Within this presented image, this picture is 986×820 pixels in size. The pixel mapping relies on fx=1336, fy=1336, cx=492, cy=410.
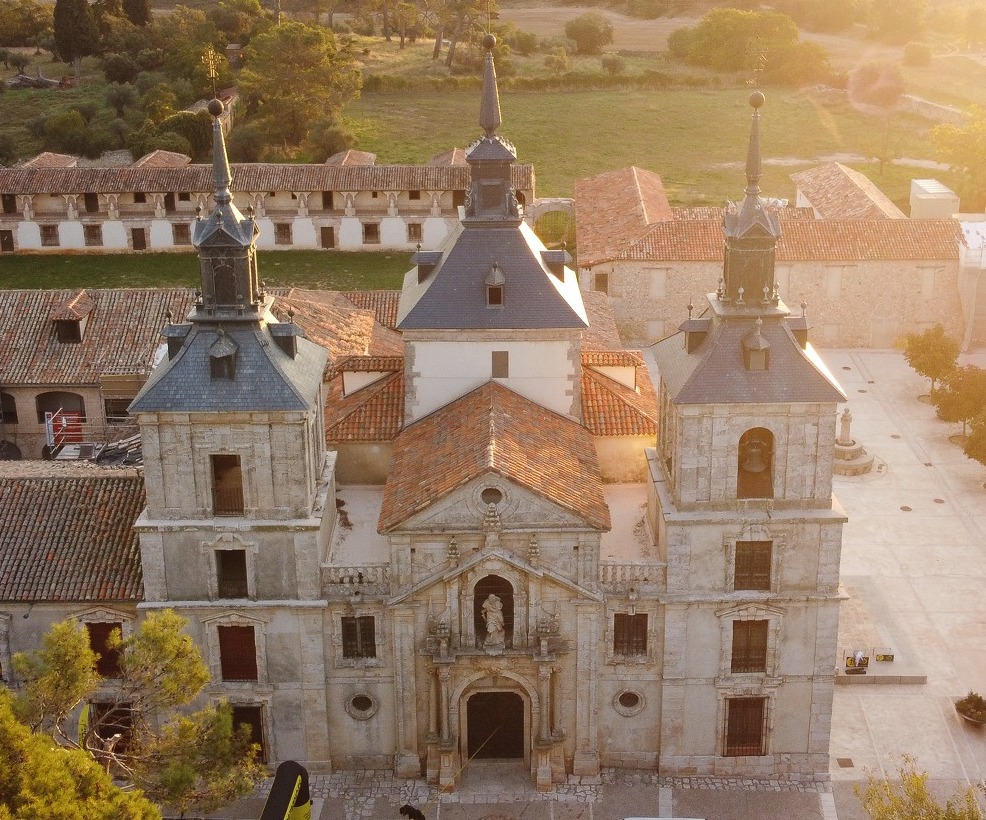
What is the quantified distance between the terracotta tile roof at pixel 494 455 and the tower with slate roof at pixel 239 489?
2.85 metres

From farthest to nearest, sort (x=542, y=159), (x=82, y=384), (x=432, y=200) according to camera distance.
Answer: (x=542, y=159)
(x=432, y=200)
(x=82, y=384)

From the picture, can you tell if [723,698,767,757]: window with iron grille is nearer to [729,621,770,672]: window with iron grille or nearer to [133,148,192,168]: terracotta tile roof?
[729,621,770,672]: window with iron grille

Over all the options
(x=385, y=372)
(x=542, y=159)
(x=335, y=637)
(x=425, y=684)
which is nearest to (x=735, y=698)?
(x=425, y=684)

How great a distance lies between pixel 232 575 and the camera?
1563 inches

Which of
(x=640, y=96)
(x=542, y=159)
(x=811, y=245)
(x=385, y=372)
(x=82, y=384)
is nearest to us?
(x=385, y=372)

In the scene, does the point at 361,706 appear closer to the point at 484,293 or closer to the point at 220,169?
the point at 484,293

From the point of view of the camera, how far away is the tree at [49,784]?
24578mm

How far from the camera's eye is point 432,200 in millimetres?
95375

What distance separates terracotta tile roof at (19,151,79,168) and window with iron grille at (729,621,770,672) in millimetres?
75486

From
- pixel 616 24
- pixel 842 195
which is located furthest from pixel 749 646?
pixel 616 24

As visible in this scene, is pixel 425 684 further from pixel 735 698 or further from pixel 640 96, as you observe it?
pixel 640 96

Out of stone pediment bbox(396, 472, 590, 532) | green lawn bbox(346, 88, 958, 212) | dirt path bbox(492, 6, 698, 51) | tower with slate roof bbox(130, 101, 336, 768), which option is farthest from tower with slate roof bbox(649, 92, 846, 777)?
dirt path bbox(492, 6, 698, 51)

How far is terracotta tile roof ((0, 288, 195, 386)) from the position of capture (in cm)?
6178

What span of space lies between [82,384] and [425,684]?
28908mm
